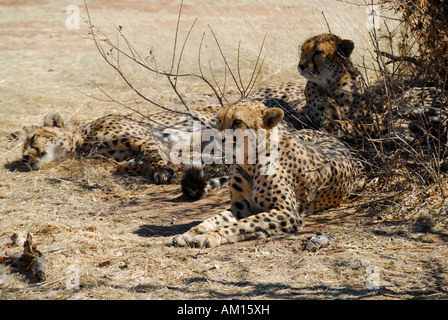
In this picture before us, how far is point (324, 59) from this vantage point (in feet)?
20.8

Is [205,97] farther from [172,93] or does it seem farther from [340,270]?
[340,270]

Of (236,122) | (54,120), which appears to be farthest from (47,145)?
(236,122)

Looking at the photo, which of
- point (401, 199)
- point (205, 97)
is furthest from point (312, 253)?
point (205, 97)

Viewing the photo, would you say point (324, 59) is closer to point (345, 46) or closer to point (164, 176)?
point (345, 46)

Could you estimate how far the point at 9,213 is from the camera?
5203mm

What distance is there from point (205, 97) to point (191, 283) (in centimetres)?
507

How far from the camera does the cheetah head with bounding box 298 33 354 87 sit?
20.7 feet

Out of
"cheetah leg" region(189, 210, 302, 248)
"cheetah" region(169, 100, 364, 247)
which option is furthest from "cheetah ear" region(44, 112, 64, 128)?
"cheetah leg" region(189, 210, 302, 248)

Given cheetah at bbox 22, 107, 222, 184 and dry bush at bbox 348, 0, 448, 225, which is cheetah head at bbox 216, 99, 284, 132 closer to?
dry bush at bbox 348, 0, 448, 225

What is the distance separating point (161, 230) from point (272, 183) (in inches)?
37.1

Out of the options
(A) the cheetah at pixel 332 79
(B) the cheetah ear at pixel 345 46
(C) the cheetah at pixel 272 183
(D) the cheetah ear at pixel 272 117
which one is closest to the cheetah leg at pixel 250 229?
(C) the cheetah at pixel 272 183

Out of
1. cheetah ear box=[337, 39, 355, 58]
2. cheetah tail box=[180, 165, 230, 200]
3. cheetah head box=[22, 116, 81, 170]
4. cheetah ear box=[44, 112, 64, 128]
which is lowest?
cheetah tail box=[180, 165, 230, 200]

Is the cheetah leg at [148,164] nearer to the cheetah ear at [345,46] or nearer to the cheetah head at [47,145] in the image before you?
the cheetah head at [47,145]

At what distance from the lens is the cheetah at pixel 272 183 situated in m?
4.48
